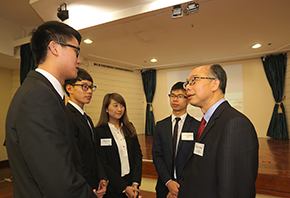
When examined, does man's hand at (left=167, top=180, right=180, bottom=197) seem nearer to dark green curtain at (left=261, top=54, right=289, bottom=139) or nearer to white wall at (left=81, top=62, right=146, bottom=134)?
white wall at (left=81, top=62, right=146, bottom=134)

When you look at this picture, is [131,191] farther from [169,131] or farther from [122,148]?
[169,131]

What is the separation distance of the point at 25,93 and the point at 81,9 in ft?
10.7

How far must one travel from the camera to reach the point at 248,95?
667 cm

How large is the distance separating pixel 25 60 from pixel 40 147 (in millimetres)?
4434

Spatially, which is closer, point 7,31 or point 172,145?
point 172,145

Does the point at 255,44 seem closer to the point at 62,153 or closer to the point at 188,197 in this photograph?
the point at 188,197

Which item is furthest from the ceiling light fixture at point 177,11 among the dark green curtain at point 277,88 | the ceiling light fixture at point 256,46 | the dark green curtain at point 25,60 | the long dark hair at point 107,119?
the dark green curtain at point 277,88

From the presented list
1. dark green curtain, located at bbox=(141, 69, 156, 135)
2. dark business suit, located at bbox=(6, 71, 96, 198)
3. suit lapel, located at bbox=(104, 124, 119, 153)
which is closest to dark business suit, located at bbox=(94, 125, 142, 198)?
suit lapel, located at bbox=(104, 124, 119, 153)

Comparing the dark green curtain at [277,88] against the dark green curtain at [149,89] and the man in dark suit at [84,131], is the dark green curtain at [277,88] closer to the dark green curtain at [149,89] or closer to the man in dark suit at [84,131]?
the dark green curtain at [149,89]

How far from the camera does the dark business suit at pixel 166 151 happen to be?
1.72 m

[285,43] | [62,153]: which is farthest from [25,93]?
[285,43]

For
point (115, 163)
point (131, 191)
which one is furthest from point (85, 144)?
point (131, 191)

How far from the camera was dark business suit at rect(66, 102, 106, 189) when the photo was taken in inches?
56.5

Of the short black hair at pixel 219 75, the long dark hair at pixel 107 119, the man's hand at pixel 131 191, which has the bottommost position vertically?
the man's hand at pixel 131 191
